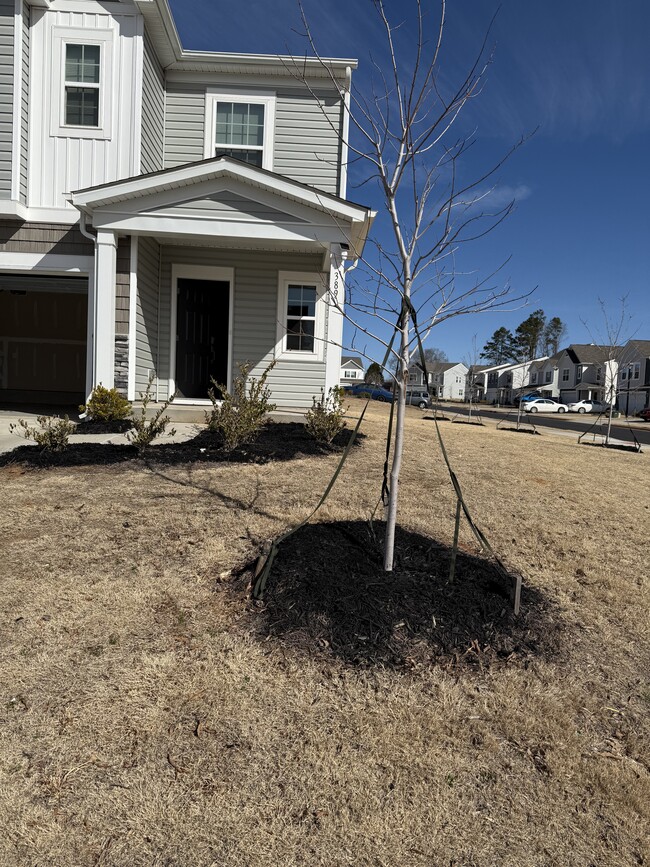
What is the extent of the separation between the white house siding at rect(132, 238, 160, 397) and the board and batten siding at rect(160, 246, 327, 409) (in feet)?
0.64

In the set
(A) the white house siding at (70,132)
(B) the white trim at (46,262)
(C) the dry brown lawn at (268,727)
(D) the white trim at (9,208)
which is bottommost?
(C) the dry brown lawn at (268,727)

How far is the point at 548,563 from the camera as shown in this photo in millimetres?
3828

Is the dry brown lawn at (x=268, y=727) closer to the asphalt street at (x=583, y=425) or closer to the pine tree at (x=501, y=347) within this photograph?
the asphalt street at (x=583, y=425)

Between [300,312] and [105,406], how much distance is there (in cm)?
402

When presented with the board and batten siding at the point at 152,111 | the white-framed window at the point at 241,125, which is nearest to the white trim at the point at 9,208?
the board and batten siding at the point at 152,111

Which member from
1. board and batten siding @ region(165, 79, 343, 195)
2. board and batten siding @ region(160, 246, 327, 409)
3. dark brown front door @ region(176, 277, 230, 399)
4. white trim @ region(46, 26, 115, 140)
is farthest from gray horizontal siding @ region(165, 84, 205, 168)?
dark brown front door @ region(176, 277, 230, 399)

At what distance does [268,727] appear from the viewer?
6.93 ft

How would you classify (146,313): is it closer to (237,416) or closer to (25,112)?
(25,112)

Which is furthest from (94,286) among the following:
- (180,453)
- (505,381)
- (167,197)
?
(505,381)

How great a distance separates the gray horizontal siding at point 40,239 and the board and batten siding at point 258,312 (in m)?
1.57

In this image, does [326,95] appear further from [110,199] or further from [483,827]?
[483,827]

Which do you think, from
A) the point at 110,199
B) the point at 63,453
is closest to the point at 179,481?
the point at 63,453

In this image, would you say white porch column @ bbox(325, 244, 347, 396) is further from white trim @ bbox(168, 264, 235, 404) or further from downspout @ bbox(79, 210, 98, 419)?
downspout @ bbox(79, 210, 98, 419)

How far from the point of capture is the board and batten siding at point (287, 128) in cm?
1070
